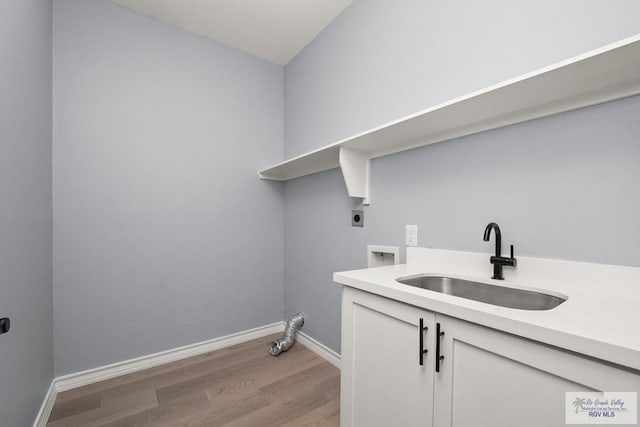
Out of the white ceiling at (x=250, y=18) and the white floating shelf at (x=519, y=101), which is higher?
the white ceiling at (x=250, y=18)

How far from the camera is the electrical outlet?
1526 mm

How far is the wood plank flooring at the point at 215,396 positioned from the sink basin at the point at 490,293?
930mm

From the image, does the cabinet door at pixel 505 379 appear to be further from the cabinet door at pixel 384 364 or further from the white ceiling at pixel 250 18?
the white ceiling at pixel 250 18

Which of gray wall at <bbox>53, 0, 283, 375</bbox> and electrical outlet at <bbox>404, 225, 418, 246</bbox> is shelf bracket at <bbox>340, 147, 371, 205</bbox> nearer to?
electrical outlet at <bbox>404, 225, 418, 246</bbox>

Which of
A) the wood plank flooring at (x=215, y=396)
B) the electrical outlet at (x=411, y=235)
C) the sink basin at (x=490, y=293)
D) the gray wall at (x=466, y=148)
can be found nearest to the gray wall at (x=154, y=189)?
the wood plank flooring at (x=215, y=396)

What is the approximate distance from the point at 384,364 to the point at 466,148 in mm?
1054

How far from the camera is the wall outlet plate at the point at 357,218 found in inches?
73.8

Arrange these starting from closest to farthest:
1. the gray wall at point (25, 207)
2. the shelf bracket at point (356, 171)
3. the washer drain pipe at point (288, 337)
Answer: the gray wall at point (25, 207)
the shelf bracket at point (356, 171)
the washer drain pipe at point (288, 337)

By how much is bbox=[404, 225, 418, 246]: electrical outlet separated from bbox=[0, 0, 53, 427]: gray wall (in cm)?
179

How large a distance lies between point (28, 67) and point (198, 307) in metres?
1.80

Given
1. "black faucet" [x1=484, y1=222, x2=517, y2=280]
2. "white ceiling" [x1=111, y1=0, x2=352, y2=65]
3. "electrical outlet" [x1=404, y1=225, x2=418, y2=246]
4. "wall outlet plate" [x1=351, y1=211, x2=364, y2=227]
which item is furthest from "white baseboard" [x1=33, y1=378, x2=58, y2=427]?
"white ceiling" [x1=111, y1=0, x2=352, y2=65]

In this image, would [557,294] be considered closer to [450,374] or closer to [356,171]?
[450,374]

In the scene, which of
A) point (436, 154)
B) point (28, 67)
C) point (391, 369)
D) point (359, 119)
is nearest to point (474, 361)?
point (391, 369)

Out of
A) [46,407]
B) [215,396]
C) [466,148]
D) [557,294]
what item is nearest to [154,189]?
[46,407]
